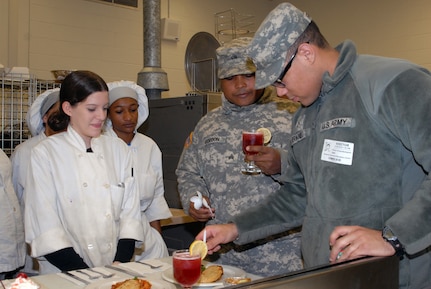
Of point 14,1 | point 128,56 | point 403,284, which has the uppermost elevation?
point 14,1

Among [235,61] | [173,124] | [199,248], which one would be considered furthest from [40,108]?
[199,248]

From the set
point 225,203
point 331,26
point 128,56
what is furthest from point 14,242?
point 331,26

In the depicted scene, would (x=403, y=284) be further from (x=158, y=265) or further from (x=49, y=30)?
(x=49, y=30)

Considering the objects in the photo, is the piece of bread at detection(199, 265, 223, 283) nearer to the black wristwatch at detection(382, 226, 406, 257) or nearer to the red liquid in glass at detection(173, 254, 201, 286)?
the red liquid in glass at detection(173, 254, 201, 286)

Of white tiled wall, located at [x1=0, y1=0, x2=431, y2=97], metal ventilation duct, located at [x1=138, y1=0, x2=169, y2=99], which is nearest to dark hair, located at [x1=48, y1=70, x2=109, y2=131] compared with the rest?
metal ventilation duct, located at [x1=138, y1=0, x2=169, y2=99]

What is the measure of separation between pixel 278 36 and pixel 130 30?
5.06 meters

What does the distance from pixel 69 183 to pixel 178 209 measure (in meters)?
1.81

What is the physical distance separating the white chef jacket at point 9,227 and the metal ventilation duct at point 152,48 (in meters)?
1.98

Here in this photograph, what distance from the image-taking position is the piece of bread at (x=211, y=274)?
1769 millimetres

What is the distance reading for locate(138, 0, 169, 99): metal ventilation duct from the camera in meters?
4.71

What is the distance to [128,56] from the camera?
630 cm

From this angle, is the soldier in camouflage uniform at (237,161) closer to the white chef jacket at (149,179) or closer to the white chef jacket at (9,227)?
the white chef jacket at (149,179)

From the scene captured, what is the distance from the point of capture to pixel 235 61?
107 inches

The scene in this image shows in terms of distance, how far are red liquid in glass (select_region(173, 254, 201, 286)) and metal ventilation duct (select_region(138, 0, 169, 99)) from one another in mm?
3273
